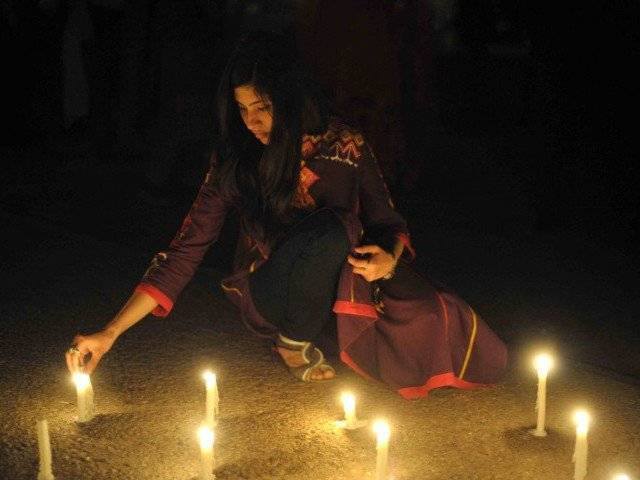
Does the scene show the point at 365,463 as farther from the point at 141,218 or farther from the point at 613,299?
the point at 141,218

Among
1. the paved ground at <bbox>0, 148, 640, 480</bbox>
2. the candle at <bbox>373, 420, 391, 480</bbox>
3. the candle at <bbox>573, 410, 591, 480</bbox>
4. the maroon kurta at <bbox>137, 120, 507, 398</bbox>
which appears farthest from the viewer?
the maroon kurta at <bbox>137, 120, 507, 398</bbox>

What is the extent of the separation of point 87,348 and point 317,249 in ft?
2.93

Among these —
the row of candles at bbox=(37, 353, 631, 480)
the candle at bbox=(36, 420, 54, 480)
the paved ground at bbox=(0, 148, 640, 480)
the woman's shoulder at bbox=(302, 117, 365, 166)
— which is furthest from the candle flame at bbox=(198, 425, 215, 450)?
the woman's shoulder at bbox=(302, 117, 365, 166)

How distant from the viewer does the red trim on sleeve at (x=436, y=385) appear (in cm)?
352

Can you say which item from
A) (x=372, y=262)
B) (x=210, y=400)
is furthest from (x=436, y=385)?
(x=210, y=400)

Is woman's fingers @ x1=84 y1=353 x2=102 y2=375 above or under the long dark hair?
under

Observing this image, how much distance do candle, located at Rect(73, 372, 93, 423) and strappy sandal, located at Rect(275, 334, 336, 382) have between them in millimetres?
786

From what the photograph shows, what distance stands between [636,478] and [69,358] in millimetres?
1848

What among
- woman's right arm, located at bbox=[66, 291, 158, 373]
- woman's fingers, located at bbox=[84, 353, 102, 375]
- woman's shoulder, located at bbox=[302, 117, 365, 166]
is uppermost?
woman's shoulder, located at bbox=[302, 117, 365, 166]

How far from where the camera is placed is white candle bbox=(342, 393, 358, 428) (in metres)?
A: 3.34

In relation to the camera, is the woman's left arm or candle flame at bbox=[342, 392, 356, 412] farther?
the woman's left arm

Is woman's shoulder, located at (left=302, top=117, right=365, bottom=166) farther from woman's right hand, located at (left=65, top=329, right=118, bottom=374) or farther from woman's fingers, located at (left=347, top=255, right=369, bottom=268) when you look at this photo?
woman's right hand, located at (left=65, top=329, right=118, bottom=374)

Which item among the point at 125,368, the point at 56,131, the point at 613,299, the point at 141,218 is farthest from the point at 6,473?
the point at 56,131

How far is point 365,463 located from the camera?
3.10m
